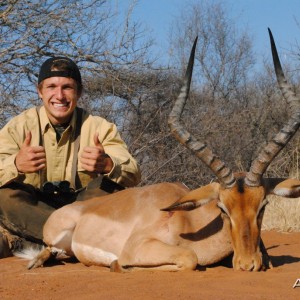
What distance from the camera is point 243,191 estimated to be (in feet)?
18.9

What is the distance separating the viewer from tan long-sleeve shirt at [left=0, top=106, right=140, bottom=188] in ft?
24.5

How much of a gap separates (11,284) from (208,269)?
1.58m

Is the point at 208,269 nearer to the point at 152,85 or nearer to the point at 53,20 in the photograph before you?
the point at 53,20

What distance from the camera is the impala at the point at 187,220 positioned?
5648 mm

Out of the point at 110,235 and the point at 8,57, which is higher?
the point at 8,57

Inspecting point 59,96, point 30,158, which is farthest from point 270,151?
point 59,96

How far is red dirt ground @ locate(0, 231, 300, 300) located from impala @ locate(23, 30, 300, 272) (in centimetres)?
16

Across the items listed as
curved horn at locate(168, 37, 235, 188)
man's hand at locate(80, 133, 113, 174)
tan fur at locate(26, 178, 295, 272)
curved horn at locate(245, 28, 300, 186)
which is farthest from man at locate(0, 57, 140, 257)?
curved horn at locate(245, 28, 300, 186)

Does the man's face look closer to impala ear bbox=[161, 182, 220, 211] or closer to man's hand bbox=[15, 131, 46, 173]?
man's hand bbox=[15, 131, 46, 173]

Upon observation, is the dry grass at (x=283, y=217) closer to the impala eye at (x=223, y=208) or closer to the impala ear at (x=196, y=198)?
the impala ear at (x=196, y=198)

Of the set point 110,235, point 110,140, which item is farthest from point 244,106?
point 110,235

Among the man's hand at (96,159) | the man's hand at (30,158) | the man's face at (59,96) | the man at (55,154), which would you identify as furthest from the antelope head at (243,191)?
the man's face at (59,96)

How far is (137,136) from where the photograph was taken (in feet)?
43.4

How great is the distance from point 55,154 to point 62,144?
13 centimetres
